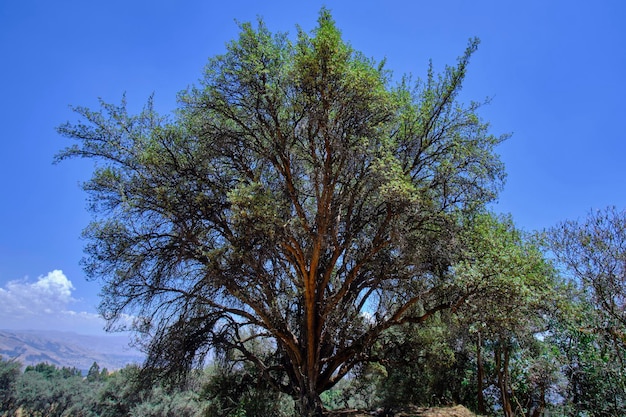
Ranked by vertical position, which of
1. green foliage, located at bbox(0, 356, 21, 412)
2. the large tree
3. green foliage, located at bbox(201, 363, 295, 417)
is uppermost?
the large tree

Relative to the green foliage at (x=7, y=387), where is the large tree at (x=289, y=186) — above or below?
above

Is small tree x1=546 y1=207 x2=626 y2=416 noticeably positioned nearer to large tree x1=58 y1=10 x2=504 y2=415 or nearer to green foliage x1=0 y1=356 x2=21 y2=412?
large tree x1=58 y1=10 x2=504 y2=415

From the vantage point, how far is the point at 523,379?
52.6 ft

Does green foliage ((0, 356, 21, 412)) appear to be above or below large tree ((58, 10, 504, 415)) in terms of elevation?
below

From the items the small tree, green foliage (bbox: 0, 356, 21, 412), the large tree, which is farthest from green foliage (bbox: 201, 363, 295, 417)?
green foliage (bbox: 0, 356, 21, 412)

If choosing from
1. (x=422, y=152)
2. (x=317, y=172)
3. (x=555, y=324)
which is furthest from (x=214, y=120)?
(x=555, y=324)

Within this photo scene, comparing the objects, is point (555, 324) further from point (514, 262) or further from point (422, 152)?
point (422, 152)

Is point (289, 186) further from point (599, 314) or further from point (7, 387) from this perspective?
point (7, 387)

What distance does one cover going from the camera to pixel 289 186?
1237 centimetres

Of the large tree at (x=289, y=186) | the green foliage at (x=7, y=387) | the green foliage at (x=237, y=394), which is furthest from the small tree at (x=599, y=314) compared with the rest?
the green foliage at (x=7, y=387)

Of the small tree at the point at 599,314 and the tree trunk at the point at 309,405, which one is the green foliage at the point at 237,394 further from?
the small tree at the point at 599,314

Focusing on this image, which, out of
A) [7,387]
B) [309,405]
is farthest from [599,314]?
[7,387]

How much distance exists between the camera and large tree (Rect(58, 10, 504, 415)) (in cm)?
1098

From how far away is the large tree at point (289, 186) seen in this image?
11.0 meters
